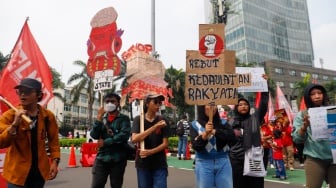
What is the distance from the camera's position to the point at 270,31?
83.4 metres

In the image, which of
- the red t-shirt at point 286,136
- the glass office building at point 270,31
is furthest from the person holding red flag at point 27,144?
the glass office building at point 270,31

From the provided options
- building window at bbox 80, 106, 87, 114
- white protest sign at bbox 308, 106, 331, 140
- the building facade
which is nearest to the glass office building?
the building facade

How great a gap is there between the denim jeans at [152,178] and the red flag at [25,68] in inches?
88.2

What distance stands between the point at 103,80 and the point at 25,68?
1.27 metres

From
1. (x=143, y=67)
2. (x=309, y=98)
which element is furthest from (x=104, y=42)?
(x=309, y=98)

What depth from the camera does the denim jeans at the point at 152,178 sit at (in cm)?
409

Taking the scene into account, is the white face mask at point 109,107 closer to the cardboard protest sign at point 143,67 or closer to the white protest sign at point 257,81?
the cardboard protest sign at point 143,67

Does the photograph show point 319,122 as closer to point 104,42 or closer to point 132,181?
point 104,42

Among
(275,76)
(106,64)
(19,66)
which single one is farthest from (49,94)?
(275,76)

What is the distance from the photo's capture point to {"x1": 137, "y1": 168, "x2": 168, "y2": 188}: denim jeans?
4.09 m

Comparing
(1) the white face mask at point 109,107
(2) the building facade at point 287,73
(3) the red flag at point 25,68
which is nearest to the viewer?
(1) the white face mask at point 109,107

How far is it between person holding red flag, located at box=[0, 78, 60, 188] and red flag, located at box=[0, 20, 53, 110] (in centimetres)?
229

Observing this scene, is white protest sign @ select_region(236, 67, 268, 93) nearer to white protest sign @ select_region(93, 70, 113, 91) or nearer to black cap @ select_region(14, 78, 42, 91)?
white protest sign @ select_region(93, 70, 113, 91)

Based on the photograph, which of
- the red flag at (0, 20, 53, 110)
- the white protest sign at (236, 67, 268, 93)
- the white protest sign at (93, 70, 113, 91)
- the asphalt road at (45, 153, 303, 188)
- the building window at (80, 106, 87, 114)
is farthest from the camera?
the building window at (80, 106, 87, 114)
